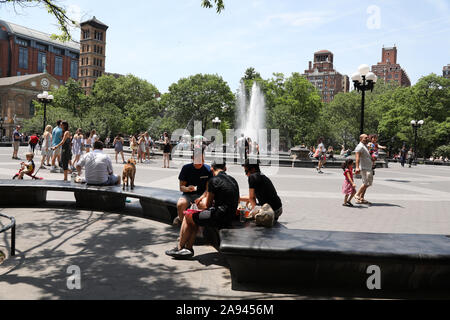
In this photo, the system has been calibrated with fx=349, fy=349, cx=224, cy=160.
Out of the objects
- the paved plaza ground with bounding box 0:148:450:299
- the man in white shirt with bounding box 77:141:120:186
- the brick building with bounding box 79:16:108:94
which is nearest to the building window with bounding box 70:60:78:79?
the brick building with bounding box 79:16:108:94

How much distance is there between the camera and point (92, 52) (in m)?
98.4

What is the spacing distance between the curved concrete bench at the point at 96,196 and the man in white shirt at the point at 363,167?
5.18 meters

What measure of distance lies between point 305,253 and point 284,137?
187 ft

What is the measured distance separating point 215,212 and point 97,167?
4274 mm

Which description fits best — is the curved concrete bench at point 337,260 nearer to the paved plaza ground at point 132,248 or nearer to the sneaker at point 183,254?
the paved plaza ground at point 132,248

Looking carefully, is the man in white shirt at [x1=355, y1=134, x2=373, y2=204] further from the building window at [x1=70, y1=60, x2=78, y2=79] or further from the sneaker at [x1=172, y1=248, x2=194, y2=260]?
the building window at [x1=70, y1=60, x2=78, y2=79]

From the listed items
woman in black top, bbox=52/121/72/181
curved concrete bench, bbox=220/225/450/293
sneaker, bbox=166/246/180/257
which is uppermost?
woman in black top, bbox=52/121/72/181

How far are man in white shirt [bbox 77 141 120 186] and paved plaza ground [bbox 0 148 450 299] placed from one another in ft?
2.41

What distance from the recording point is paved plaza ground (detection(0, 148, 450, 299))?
3834 millimetres

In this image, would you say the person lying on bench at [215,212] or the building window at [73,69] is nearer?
the person lying on bench at [215,212]

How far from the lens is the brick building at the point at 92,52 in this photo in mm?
98438

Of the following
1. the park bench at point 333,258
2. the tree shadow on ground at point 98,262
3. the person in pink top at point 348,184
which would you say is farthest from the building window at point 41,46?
the park bench at point 333,258

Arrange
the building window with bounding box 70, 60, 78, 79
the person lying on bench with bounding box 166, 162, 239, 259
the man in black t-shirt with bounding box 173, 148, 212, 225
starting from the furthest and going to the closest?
the building window with bounding box 70, 60, 78, 79, the man in black t-shirt with bounding box 173, 148, 212, 225, the person lying on bench with bounding box 166, 162, 239, 259
